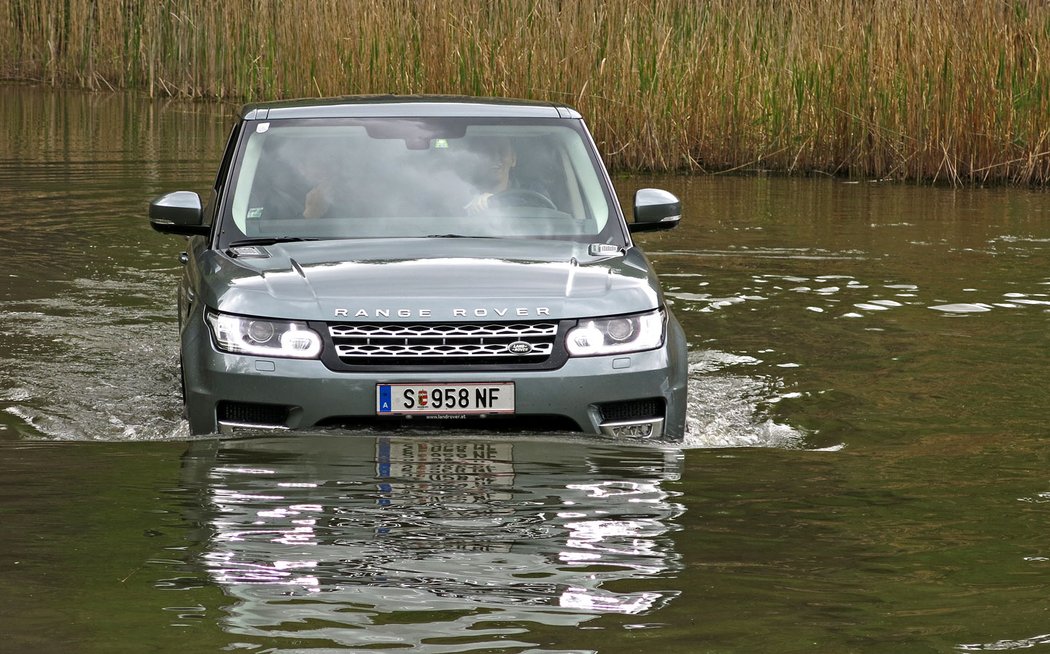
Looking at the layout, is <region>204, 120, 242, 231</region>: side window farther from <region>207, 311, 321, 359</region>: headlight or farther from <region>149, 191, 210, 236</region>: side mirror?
<region>207, 311, 321, 359</region>: headlight

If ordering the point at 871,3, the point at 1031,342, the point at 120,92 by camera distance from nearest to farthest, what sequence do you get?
the point at 1031,342
the point at 871,3
the point at 120,92

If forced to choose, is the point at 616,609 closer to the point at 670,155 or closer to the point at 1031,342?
the point at 1031,342

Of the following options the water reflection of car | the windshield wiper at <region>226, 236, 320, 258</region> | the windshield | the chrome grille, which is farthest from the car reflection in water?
the windshield

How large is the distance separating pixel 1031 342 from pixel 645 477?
409 cm

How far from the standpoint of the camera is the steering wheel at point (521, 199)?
A: 7062mm

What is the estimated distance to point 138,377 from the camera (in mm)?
8211

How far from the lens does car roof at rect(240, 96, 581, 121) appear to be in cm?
733

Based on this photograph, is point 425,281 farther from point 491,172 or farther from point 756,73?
point 756,73

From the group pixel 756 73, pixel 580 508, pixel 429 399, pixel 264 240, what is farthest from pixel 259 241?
pixel 756 73

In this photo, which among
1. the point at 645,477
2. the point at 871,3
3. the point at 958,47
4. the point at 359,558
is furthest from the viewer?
the point at 871,3

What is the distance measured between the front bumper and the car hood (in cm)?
18

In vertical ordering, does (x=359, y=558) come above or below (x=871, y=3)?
below

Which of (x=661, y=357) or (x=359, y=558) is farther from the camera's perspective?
(x=661, y=357)

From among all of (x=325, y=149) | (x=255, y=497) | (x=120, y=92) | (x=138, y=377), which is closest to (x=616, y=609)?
(x=255, y=497)
